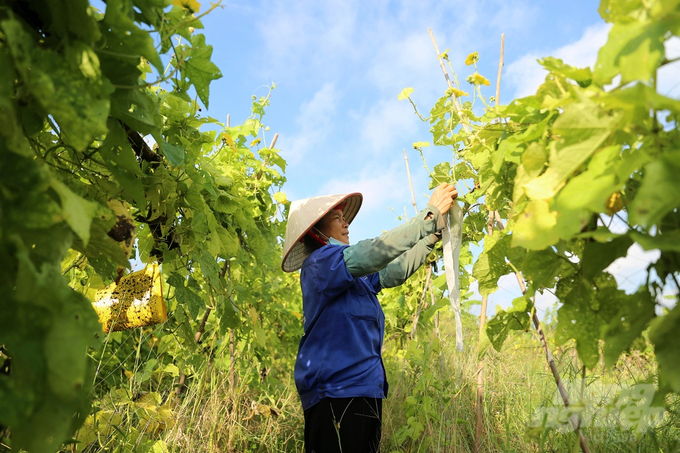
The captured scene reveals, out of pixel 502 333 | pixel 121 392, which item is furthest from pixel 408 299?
pixel 502 333

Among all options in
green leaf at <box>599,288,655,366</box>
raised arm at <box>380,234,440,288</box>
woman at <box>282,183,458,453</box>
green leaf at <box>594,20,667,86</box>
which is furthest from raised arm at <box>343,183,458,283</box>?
green leaf at <box>594,20,667,86</box>

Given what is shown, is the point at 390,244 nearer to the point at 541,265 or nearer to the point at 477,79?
the point at 477,79

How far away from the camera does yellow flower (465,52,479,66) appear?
206 centimetres

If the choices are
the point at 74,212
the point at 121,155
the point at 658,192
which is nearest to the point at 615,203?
the point at 658,192

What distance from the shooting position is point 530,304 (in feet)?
3.29

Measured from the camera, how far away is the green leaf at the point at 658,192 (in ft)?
1.75

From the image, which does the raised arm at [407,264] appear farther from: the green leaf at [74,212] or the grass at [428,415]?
the green leaf at [74,212]

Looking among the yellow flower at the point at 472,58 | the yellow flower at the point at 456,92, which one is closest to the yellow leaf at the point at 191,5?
the yellow flower at the point at 456,92

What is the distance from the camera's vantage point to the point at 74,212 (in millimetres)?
580

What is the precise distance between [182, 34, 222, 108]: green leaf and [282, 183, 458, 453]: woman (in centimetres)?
116

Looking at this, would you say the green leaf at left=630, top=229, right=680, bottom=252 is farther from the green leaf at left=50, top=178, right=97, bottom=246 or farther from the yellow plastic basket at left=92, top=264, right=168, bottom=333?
the yellow plastic basket at left=92, top=264, right=168, bottom=333

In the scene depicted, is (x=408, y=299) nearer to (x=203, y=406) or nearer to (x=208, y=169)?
(x=203, y=406)

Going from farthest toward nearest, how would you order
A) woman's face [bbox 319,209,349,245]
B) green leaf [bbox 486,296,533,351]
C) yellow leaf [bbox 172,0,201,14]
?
woman's face [bbox 319,209,349,245] → yellow leaf [bbox 172,0,201,14] → green leaf [bbox 486,296,533,351]

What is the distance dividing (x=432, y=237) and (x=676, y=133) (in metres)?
1.80
